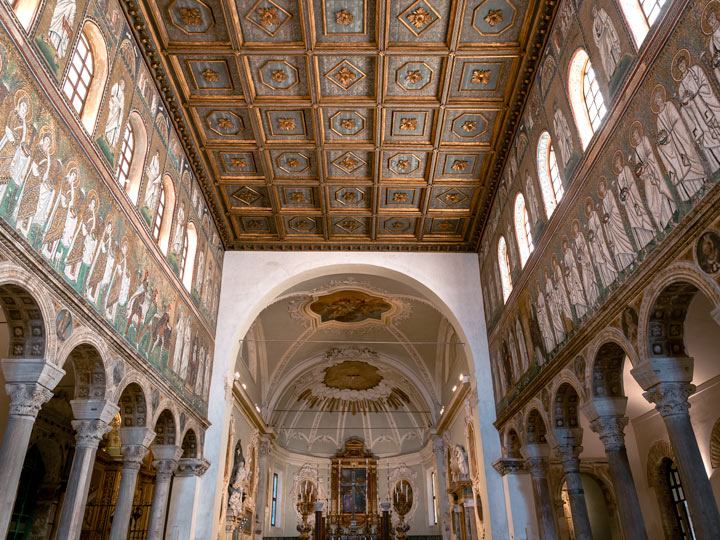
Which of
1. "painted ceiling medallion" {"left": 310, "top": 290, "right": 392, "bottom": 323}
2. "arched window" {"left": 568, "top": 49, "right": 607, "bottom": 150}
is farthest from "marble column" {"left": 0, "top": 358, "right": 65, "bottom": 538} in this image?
"painted ceiling medallion" {"left": 310, "top": 290, "right": 392, "bottom": 323}

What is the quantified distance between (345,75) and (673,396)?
31.3ft

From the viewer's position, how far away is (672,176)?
7117 mm

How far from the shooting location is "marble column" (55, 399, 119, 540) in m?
9.21

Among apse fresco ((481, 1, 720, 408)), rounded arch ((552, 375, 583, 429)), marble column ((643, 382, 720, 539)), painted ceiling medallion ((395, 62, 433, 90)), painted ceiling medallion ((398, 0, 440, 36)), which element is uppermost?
painted ceiling medallion ((395, 62, 433, 90))

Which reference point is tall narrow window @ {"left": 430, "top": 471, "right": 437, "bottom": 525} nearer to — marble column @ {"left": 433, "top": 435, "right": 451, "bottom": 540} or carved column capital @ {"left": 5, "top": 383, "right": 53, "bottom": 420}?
marble column @ {"left": 433, "top": 435, "right": 451, "bottom": 540}

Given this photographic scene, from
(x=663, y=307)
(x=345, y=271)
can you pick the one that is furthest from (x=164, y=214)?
(x=663, y=307)

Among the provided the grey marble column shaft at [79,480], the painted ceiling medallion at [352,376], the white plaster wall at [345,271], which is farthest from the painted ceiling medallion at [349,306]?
the grey marble column shaft at [79,480]

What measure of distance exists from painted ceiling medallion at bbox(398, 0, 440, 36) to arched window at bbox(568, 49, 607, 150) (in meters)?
3.05

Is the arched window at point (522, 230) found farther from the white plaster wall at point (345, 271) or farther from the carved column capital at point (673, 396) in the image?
the carved column capital at point (673, 396)

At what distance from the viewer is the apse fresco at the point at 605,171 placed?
655cm

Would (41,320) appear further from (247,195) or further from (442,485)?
(442,485)

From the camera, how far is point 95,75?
32.0ft

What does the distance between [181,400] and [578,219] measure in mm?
10230

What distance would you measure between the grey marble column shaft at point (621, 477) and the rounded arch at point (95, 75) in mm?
9989
